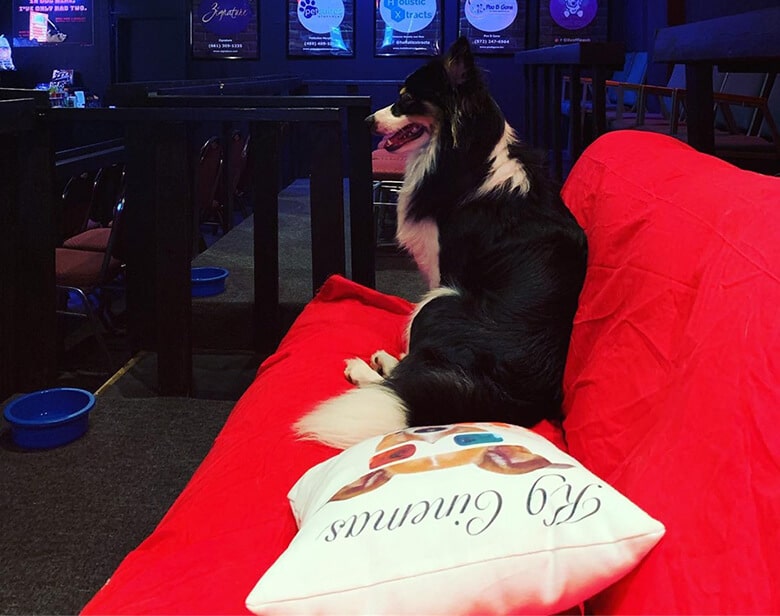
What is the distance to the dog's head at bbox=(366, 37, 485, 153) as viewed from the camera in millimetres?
2332

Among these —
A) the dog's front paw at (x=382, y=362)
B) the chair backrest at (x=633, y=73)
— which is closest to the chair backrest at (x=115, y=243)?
the dog's front paw at (x=382, y=362)

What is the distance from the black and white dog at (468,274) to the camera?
4.89 ft

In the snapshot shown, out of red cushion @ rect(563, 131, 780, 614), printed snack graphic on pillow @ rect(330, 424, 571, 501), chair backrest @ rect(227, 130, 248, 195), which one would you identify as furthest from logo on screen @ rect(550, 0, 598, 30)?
printed snack graphic on pillow @ rect(330, 424, 571, 501)

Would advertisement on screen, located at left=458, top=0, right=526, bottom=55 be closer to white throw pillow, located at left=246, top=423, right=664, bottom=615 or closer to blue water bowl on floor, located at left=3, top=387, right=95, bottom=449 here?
blue water bowl on floor, located at left=3, top=387, right=95, bottom=449

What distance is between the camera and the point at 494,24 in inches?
336

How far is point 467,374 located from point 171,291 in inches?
47.3

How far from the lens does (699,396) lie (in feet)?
3.11

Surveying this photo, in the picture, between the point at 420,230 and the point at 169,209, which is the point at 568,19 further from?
the point at 169,209

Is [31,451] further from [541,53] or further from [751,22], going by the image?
[541,53]

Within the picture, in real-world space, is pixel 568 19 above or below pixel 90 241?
above

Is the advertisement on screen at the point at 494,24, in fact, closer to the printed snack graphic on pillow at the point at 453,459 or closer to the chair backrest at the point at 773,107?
the chair backrest at the point at 773,107

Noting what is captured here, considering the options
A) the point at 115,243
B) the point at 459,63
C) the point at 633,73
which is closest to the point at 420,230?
the point at 459,63

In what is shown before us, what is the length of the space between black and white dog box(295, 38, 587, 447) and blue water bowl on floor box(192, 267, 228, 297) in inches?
37.4

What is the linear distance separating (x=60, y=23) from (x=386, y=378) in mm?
9101
